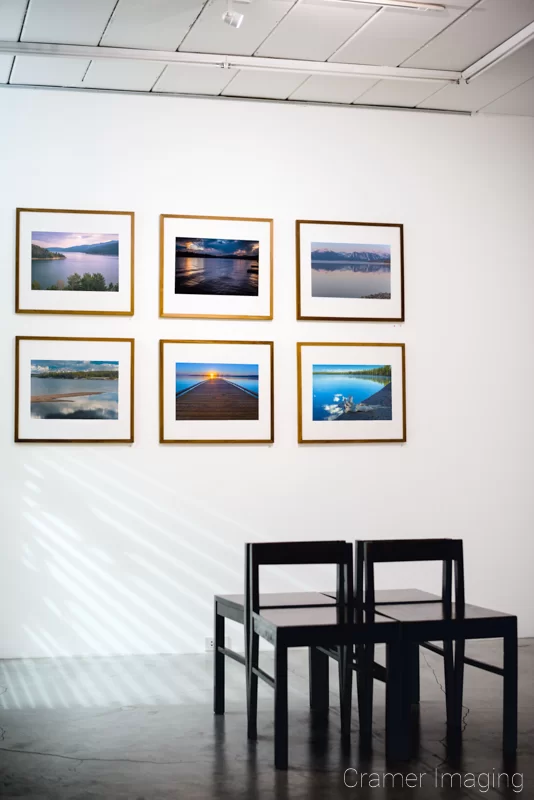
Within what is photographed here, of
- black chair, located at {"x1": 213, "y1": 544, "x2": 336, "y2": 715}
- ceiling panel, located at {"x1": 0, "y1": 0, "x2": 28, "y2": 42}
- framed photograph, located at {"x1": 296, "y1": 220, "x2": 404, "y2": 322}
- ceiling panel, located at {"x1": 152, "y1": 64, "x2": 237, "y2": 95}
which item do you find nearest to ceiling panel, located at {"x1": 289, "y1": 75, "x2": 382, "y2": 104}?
ceiling panel, located at {"x1": 152, "y1": 64, "x2": 237, "y2": 95}

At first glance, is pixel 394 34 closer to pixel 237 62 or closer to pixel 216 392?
pixel 237 62

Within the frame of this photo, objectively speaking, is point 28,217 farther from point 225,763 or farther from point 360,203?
point 225,763

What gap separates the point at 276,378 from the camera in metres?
5.79

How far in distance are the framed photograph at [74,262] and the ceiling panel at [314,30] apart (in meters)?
1.37

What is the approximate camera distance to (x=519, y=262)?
20.4ft

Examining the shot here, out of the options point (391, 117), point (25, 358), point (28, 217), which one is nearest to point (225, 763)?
point (25, 358)

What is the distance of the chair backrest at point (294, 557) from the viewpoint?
12.4 ft

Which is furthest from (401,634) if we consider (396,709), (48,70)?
(48,70)

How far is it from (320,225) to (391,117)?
0.91 metres

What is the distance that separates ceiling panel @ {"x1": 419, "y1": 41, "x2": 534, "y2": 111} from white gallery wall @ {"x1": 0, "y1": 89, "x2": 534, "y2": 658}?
15 cm

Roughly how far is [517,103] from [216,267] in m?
2.31

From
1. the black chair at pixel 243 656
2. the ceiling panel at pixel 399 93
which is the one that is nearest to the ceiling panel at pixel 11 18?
the ceiling panel at pixel 399 93

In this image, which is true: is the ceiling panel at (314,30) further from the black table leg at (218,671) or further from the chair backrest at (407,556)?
the black table leg at (218,671)

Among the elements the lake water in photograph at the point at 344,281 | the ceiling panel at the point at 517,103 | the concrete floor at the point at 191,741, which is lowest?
the concrete floor at the point at 191,741
